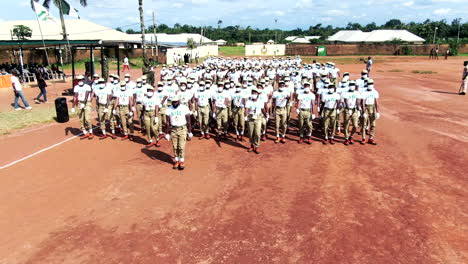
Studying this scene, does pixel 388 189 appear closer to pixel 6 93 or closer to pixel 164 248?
pixel 164 248

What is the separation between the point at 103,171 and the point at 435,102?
62.4 feet

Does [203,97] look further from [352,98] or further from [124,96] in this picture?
[352,98]

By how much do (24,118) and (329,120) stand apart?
14257 mm

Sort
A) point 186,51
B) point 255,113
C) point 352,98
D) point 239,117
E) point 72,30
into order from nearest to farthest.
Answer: point 255,113 < point 352,98 < point 239,117 < point 186,51 < point 72,30

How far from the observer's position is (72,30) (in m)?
53.1

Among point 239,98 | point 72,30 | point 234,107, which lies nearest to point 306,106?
point 239,98

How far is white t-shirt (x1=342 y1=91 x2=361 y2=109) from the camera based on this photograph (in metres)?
11.0

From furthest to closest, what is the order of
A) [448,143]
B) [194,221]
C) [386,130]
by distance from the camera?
[386,130], [448,143], [194,221]

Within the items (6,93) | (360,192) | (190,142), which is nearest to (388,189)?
(360,192)

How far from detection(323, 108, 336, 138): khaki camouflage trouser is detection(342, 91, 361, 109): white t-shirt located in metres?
0.59

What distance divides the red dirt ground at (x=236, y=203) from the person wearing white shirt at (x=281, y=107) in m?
0.82

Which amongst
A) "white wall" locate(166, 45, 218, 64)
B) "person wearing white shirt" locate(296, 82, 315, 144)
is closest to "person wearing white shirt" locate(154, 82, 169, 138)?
"person wearing white shirt" locate(296, 82, 315, 144)

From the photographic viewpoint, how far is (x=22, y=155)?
10555 mm

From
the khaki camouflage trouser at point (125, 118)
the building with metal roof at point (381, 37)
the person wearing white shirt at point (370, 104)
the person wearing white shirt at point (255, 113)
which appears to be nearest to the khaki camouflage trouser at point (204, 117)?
the person wearing white shirt at point (255, 113)
